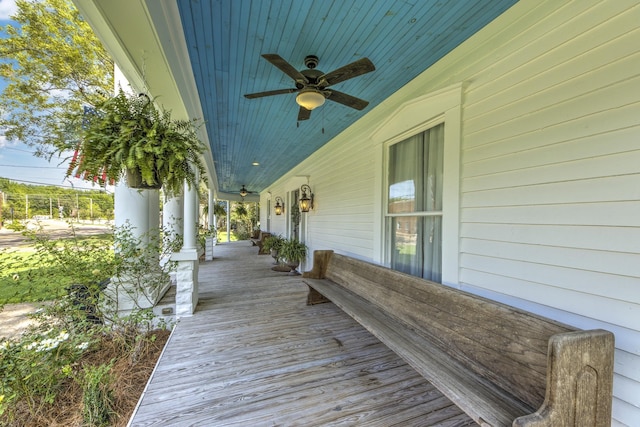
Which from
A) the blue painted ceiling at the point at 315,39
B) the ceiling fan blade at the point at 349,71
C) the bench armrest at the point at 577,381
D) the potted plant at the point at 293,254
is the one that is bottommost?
the potted plant at the point at 293,254

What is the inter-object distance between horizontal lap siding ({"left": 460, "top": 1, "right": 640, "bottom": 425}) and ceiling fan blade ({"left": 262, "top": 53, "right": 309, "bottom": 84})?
1449mm

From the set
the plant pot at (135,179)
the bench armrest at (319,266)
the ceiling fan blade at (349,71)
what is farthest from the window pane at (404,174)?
the plant pot at (135,179)

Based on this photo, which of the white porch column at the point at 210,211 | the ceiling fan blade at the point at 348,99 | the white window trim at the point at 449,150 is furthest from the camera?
the white porch column at the point at 210,211

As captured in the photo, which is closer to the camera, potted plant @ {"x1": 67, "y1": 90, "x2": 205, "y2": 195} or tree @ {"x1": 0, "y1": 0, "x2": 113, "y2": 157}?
potted plant @ {"x1": 67, "y1": 90, "x2": 205, "y2": 195}

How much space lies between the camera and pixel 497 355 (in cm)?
147

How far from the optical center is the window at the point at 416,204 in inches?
96.7

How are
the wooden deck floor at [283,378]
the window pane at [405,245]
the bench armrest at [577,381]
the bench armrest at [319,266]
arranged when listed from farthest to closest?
the bench armrest at [319,266]
the window pane at [405,245]
the wooden deck floor at [283,378]
the bench armrest at [577,381]

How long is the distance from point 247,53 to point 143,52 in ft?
2.79

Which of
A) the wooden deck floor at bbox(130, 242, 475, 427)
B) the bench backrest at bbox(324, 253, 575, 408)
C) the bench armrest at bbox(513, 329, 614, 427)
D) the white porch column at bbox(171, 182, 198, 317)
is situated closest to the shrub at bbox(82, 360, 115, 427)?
the wooden deck floor at bbox(130, 242, 475, 427)

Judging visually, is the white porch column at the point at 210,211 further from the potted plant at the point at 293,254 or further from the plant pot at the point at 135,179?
the plant pot at the point at 135,179

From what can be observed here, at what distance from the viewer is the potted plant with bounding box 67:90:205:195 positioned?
1.62 m

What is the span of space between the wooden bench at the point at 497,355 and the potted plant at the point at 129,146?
6.73 ft

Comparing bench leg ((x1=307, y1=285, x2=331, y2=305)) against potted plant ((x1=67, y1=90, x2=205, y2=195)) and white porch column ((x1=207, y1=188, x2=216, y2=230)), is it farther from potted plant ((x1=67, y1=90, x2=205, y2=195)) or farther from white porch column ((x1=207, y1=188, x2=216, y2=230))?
white porch column ((x1=207, y1=188, x2=216, y2=230))

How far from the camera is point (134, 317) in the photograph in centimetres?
243
